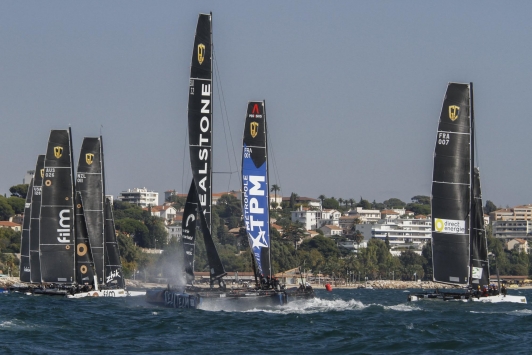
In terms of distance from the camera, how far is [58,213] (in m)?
54.5

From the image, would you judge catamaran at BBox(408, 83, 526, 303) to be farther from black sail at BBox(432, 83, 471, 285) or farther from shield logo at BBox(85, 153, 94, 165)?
shield logo at BBox(85, 153, 94, 165)

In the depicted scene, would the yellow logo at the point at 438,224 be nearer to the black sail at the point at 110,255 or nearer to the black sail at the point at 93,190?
the black sail at the point at 93,190

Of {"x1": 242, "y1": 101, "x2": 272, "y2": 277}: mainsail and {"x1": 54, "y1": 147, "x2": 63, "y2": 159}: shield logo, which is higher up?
{"x1": 54, "y1": 147, "x2": 63, "y2": 159}: shield logo

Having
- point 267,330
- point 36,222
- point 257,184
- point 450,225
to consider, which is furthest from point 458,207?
point 36,222

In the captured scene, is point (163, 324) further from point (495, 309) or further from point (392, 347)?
point (495, 309)

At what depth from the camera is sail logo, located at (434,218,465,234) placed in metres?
49.7

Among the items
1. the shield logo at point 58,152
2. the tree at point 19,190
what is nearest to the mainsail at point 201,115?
the shield logo at point 58,152

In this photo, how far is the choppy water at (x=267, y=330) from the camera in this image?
98.0 ft

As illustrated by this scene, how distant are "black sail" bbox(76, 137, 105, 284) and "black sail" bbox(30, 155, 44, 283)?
94.8 inches

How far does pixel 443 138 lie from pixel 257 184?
1026 centimetres

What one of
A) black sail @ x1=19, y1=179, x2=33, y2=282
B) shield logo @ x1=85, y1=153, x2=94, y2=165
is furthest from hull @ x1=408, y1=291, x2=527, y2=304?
black sail @ x1=19, y1=179, x2=33, y2=282

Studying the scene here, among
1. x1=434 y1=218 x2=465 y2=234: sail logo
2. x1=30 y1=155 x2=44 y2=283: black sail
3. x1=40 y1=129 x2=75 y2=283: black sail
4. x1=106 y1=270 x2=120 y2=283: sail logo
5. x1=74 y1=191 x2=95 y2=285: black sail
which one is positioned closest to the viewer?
x1=434 y1=218 x2=465 y2=234: sail logo

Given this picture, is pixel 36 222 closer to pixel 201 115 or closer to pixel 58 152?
pixel 58 152

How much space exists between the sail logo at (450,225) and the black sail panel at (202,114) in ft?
40.5
